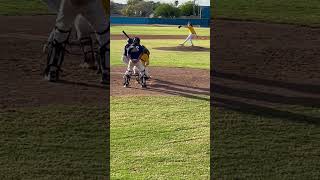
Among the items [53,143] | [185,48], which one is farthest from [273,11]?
[53,143]

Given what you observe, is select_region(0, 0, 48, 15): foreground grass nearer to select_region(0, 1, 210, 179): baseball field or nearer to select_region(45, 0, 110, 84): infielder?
select_region(0, 1, 210, 179): baseball field

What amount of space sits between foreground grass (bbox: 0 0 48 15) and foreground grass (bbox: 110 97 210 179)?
61.6 feet

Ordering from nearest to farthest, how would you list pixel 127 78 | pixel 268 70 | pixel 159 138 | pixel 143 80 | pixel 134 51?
pixel 159 138 < pixel 134 51 < pixel 143 80 < pixel 127 78 < pixel 268 70

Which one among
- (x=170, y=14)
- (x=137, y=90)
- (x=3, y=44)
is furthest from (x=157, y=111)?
(x=170, y=14)

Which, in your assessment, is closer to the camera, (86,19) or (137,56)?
(86,19)

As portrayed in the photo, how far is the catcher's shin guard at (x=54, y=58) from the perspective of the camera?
425 inches

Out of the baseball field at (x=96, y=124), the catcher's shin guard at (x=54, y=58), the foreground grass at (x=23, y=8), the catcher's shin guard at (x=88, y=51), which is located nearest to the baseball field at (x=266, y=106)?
the baseball field at (x=96, y=124)

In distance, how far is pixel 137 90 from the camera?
12.0 metres

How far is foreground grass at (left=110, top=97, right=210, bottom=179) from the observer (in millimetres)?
6398

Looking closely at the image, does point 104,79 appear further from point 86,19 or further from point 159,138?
point 159,138

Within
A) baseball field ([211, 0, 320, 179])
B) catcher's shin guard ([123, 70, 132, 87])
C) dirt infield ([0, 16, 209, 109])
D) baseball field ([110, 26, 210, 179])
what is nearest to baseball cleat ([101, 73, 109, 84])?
dirt infield ([0, 16, 209, 109])

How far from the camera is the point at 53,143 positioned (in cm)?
737

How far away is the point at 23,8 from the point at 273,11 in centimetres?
1757

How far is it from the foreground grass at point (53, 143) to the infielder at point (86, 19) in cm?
173
